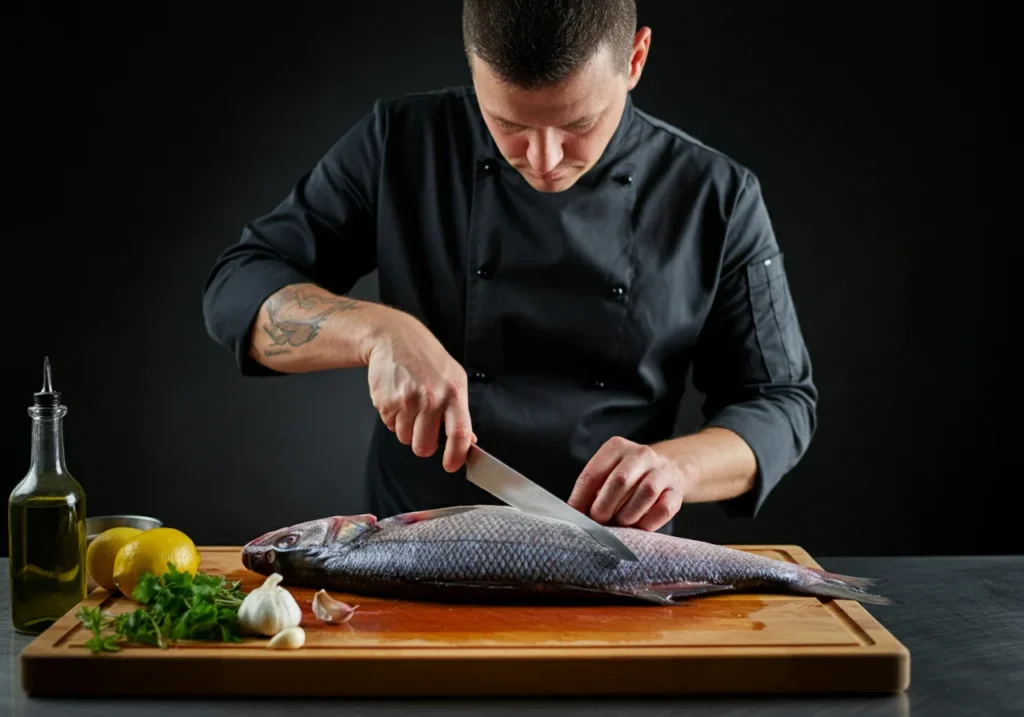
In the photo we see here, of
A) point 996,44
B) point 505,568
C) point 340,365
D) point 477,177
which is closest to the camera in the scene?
point 505,568

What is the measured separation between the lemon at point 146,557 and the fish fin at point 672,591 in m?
0.64

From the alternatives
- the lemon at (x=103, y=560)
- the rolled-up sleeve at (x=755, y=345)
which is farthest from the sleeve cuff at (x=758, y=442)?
the lemon at (x=103, y=560)

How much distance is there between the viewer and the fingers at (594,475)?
1.85 metres

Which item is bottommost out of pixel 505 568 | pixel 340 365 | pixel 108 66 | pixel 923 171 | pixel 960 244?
pixel 505 568

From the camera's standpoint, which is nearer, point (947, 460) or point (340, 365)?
point (340, 365)

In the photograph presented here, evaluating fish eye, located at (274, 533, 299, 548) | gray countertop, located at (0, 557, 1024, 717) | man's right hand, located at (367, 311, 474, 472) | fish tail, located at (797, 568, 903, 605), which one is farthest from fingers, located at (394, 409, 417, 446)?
fish tail, located at (797, 568, 903, 605)

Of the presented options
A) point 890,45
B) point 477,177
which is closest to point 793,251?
point 890,45

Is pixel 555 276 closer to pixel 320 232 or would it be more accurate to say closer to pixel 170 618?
pixel 320 232

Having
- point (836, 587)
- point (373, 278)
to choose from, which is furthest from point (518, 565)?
point (373, 278)

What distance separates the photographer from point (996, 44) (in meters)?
3.47

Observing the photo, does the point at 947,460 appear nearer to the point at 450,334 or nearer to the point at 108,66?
the point at 450,334

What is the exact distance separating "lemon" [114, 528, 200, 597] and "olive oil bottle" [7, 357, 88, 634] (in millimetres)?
59

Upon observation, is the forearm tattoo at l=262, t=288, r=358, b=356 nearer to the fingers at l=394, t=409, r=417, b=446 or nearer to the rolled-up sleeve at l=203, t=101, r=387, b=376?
the rolled-up sleeve at l=203, t=101, r=387, b=376

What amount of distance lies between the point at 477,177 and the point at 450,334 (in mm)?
314
